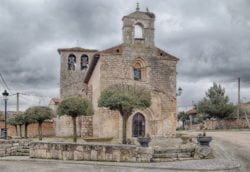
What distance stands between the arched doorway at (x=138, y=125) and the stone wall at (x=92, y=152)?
11.8 m

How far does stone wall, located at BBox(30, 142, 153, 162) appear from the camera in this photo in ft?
46.0

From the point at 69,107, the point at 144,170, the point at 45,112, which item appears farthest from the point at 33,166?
the point at 45,112

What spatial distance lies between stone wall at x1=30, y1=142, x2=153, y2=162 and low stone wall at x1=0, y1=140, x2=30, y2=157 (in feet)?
8.78

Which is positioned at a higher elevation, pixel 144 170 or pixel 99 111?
pixel 99 111

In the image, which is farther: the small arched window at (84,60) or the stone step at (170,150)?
the small arched window at (84,60)

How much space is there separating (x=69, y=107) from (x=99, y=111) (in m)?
6.03

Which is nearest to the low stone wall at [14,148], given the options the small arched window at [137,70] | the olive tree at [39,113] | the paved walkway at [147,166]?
the paved walkway at [147,166]

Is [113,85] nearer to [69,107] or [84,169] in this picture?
[69,107]

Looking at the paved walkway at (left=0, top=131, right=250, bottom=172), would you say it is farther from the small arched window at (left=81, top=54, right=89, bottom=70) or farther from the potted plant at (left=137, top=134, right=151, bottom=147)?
the small arched window at (left=81, top=54, right=89, bottom=70)

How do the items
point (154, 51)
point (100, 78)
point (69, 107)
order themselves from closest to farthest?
point (69, 107) < point (100, 78) < point (154, 51)

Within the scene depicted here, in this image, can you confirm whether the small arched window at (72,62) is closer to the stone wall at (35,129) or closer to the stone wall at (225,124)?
the stone wall at (35,129)

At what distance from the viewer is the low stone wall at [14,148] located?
1856 cm

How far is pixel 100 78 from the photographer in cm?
2609

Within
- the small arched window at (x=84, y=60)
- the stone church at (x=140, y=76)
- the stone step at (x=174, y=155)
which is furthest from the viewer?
the small arched window at (x=84, y=60)
